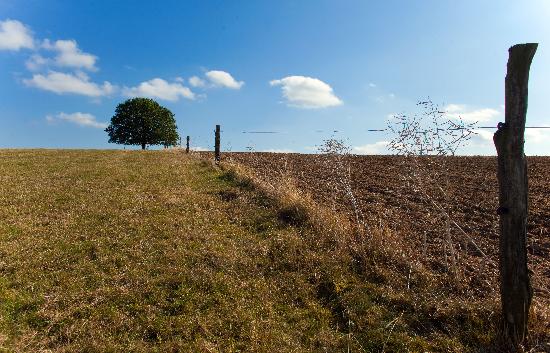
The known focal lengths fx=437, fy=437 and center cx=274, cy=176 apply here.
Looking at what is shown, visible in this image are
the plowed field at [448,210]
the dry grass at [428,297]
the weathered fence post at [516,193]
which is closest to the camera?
the weathered fence post at [516,193]

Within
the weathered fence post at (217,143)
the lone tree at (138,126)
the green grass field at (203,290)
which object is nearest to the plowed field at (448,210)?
the green grass field at (203,290)

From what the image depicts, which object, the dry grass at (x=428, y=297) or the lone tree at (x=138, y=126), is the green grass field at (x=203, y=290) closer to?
the dry grass at (x=428, y=297)

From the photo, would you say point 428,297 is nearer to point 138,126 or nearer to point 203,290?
point 203,290

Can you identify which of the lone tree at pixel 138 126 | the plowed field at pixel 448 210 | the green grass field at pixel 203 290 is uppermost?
the lone tree at pixel 138 126

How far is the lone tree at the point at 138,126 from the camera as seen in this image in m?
64.1

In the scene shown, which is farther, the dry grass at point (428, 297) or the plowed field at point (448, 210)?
the plowed field at point (448, 210)

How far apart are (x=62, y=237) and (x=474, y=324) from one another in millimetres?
8466

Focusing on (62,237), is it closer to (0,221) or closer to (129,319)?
(0,221)

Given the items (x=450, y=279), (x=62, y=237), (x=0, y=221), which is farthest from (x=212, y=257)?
(x=0, y=221)

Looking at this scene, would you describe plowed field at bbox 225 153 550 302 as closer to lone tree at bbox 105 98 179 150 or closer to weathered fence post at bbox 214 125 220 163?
weathered fence post at bbox 214 125 220 163

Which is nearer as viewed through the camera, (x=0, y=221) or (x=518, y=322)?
(x=518, y=322)

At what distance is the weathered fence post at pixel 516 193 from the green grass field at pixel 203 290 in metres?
0.48

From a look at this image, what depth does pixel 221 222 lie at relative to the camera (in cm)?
1102

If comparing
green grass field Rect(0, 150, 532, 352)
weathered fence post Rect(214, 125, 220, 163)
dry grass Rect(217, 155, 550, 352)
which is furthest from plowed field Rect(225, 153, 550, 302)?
weathered fence post Rect(214, 125, 220, 163)
